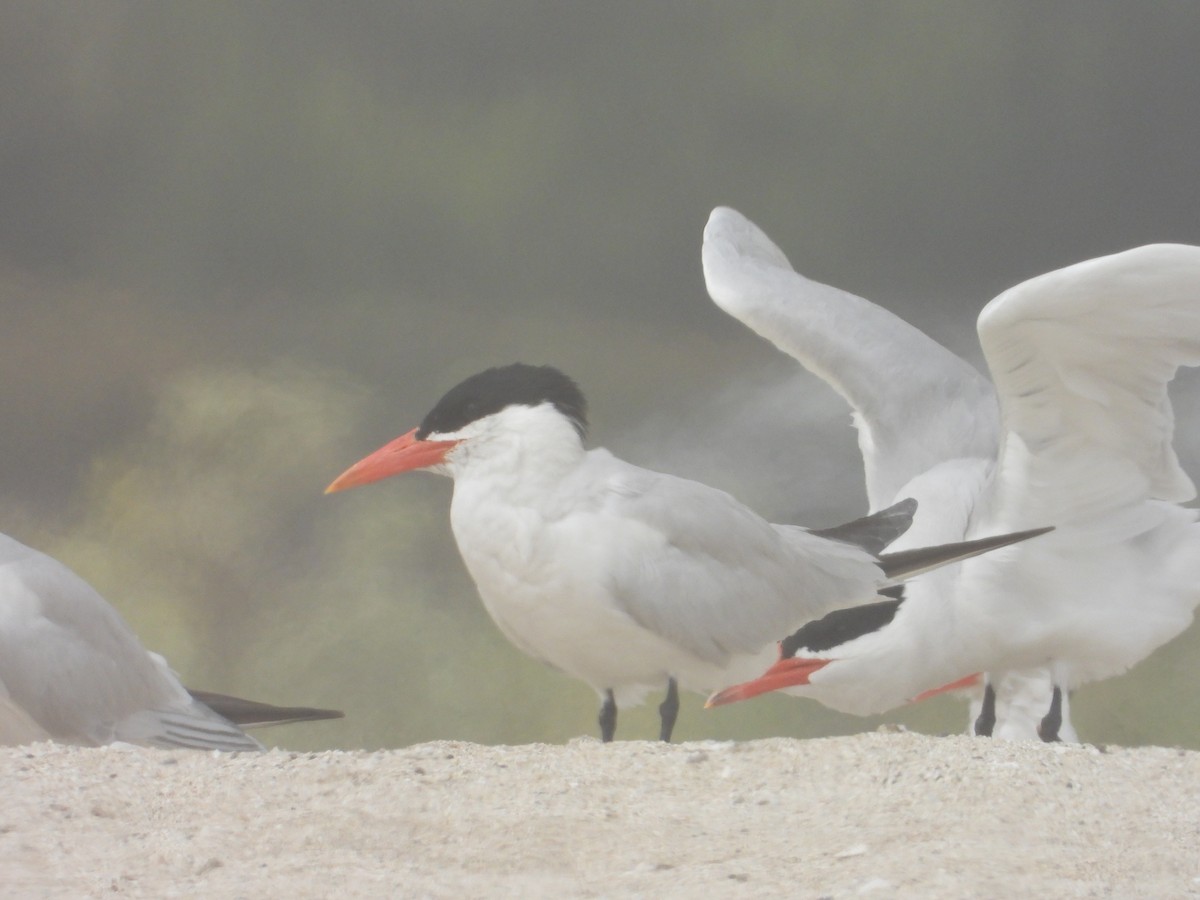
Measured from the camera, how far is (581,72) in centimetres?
498

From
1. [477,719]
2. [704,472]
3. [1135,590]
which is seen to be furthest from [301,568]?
[1135,590]

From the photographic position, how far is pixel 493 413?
3.38m

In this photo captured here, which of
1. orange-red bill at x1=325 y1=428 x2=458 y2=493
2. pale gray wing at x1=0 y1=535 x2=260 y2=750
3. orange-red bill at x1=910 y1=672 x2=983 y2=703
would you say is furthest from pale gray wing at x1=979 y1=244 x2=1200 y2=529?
pale gray wing at x1=0 y1=535 x2=260 y2=750

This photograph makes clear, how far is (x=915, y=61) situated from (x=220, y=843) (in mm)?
3683

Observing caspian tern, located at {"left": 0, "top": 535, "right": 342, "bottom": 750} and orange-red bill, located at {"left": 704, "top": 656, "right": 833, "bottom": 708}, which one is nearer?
caspian tern, located at {"left": 0, "top": 535, "right": 342, "bottom": 750}

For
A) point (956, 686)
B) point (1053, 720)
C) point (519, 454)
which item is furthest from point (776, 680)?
point (519, 454)

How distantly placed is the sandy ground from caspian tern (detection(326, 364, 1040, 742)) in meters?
0.44

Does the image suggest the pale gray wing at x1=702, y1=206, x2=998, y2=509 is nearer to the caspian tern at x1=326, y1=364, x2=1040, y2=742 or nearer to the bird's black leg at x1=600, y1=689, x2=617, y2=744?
the caspian tern at x1=326, y1=364, x2=1040, y2=742

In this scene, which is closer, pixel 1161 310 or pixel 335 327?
pixel 1161 310

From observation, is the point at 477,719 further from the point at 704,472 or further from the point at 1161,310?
the point at 1161,310

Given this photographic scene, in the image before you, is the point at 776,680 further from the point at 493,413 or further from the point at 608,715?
the point at 493,413

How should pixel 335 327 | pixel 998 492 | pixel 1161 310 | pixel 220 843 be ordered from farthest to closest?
pixel 335 327
pixel 998 492
pixel 1161 310
pixel 220 843

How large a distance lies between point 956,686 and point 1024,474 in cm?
89

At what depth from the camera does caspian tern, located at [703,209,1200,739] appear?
138 inches
